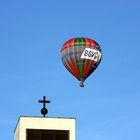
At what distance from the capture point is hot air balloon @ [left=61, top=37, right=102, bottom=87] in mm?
75125

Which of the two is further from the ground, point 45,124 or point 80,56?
point 80,56

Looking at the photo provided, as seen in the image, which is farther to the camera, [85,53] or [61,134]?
[85,53]

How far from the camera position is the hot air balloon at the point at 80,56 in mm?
75125

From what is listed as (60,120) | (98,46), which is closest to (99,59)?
(98,46)

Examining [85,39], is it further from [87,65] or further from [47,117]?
[47,117]

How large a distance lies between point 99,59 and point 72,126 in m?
18.9

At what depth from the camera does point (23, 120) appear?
193 feet

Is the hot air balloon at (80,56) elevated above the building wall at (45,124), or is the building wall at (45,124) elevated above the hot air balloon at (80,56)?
the hot air balloon at (80,56)

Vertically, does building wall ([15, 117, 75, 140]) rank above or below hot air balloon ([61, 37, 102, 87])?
below

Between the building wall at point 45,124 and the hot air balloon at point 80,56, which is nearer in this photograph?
the building wall at point 45,124

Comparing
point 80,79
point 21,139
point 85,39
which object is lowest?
point 21,139

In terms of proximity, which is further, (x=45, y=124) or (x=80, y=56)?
(x=80, y=56)

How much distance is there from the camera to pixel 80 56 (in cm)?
7538

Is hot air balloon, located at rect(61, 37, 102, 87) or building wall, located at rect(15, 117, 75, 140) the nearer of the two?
building wall, located at rect(15, 117, 75, 140)
